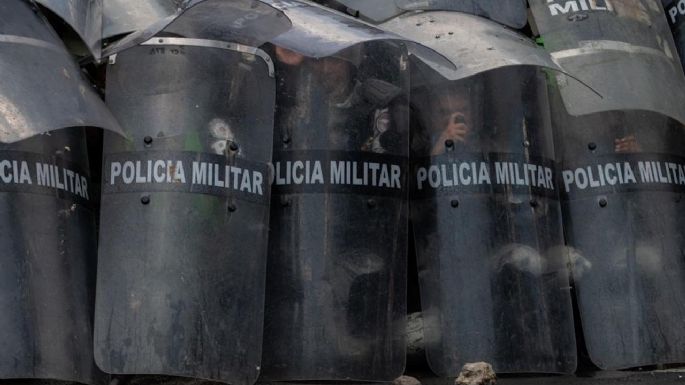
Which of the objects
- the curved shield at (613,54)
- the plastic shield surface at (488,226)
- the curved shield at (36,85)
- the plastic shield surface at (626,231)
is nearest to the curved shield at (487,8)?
the curved shield at (613,54)

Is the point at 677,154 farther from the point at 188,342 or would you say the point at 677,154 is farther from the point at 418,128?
the point at 188,342

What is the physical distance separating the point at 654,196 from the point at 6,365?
7.11 ft

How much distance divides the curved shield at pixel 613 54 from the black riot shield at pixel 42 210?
5.41 feet

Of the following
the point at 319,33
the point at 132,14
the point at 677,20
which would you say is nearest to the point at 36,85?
the point at 132,14

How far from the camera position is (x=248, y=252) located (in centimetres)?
398

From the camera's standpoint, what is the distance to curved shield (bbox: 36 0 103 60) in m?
4.06

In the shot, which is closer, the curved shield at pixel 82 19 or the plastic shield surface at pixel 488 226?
the curved shield at pixel 82 19

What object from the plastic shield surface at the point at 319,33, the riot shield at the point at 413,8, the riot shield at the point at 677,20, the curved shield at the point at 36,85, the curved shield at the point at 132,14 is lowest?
the curved shield at the point at 36,85

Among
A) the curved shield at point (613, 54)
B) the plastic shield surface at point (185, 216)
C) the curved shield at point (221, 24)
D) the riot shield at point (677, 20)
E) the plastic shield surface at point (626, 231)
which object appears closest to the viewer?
the plastic shield surface at point (185, 216)

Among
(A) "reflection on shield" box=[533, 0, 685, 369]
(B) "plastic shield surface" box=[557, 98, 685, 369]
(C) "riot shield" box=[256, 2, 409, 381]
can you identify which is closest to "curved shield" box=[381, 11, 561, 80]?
(C) "riot shield" box=[256, 2, 409, 381]

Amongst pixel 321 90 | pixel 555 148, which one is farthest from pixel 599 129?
pixel 321 90

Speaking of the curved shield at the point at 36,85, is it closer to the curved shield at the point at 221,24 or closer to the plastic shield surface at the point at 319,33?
the curved shield at the point at 221,24

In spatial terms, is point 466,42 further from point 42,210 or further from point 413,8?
point 42,210

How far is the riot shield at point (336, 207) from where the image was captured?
407 centimetres
